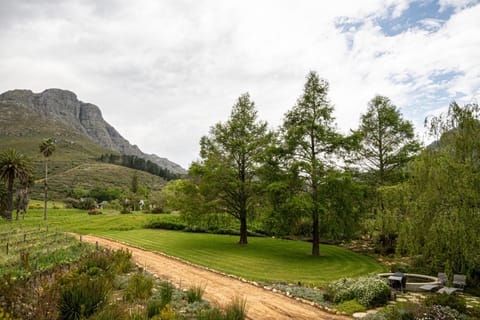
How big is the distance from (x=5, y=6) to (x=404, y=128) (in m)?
25.1

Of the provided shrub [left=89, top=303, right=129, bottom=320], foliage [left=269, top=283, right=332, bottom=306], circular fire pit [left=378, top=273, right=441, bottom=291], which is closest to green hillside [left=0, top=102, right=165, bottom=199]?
foliage [left=269, top=283, right=332, bottom=306]

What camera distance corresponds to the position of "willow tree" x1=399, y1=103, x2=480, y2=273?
10094 mm

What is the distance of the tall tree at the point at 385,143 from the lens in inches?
838

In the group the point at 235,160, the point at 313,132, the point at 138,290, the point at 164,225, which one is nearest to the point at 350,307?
the point at 138,290

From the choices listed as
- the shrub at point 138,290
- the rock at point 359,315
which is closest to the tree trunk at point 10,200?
the shrub at point 138,290

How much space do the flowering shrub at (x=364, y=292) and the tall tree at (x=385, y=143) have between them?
1318 centimetres

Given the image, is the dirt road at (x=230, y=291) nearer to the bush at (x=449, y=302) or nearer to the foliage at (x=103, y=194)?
the bush at (x=449, y=302)

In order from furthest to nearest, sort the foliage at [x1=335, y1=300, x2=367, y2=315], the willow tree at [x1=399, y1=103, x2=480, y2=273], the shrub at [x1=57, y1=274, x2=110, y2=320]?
the willow tree at [x1=399, y1=103, x2=480, y2=273], the foliage at [x1=335, y1=300, x2=367, y2=315], the shrub at [x1=57, y1=274, x2=110, y2=320]

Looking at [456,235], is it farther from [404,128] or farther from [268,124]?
[268,124]

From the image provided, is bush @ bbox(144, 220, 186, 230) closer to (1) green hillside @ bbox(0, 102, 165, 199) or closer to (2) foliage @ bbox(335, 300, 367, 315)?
(2) foliage @ bbox(335, 300, 367, 315)

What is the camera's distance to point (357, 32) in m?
17.9

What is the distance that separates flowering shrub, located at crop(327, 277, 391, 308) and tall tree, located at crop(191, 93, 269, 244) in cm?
1176

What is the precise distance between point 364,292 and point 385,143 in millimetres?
15475

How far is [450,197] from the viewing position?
10.7 meters
